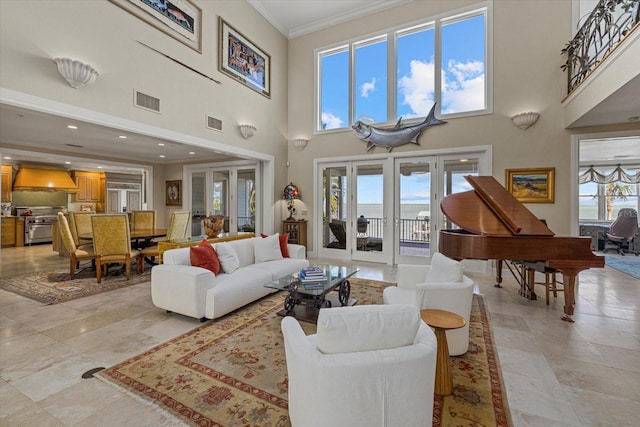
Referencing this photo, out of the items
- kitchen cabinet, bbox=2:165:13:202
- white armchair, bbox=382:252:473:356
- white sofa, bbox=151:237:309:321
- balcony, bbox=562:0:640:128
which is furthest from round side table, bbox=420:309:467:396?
kitchen cabinet, bbox=2:165:13:202

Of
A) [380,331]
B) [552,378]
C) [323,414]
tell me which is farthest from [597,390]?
[323,414]

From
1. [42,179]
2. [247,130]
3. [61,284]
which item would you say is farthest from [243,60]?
[42,179]

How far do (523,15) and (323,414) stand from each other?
680 cm

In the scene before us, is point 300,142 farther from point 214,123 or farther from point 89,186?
point 89,186

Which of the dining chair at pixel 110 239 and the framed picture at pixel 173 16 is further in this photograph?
the dining chair at pixel 110 239

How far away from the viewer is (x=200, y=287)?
296cm

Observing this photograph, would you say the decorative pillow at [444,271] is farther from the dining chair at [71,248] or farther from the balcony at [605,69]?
the dining chair at [71,248]

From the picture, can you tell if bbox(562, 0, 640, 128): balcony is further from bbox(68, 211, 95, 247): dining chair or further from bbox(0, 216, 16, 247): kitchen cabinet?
bbox(0, 216, 16, 247): kitchen cabinet

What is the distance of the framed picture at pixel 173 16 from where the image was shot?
3926 mm

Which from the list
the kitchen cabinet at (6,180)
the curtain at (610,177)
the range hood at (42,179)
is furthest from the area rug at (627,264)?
the kitchen cabinet at (6,180)

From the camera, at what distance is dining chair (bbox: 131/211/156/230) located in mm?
6547

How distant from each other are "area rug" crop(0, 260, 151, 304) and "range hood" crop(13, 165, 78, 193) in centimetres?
507

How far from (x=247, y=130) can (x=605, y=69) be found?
547 centimetres

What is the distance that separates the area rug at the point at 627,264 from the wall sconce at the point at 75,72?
819 cm
